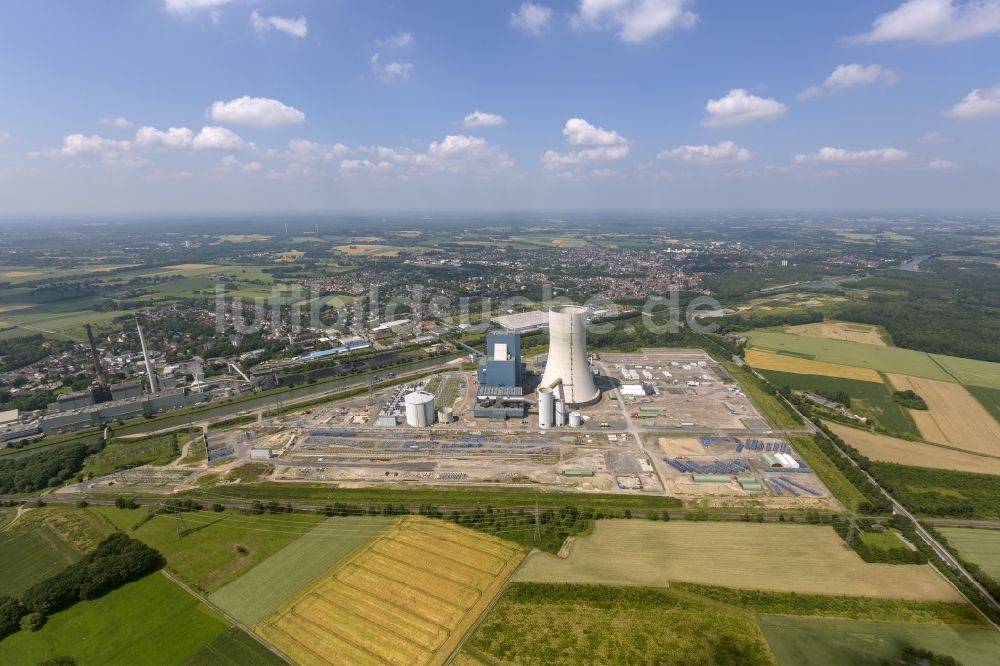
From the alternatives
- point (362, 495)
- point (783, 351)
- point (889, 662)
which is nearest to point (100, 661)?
point (362, 495)

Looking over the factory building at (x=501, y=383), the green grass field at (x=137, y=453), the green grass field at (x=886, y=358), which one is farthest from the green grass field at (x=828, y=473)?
the green grass field at (x=137, y=453)

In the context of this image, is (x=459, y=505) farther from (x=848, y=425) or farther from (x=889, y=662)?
(x=848, y=425)

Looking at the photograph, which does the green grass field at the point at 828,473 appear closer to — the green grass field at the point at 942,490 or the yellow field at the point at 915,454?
the green grass field at the point at 942,490

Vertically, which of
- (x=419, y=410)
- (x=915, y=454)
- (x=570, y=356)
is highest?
(x=570, y=356)

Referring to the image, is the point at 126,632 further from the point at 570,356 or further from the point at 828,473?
the point at 828,473

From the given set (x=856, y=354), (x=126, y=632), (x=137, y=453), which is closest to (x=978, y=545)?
(x=856, y=354)
